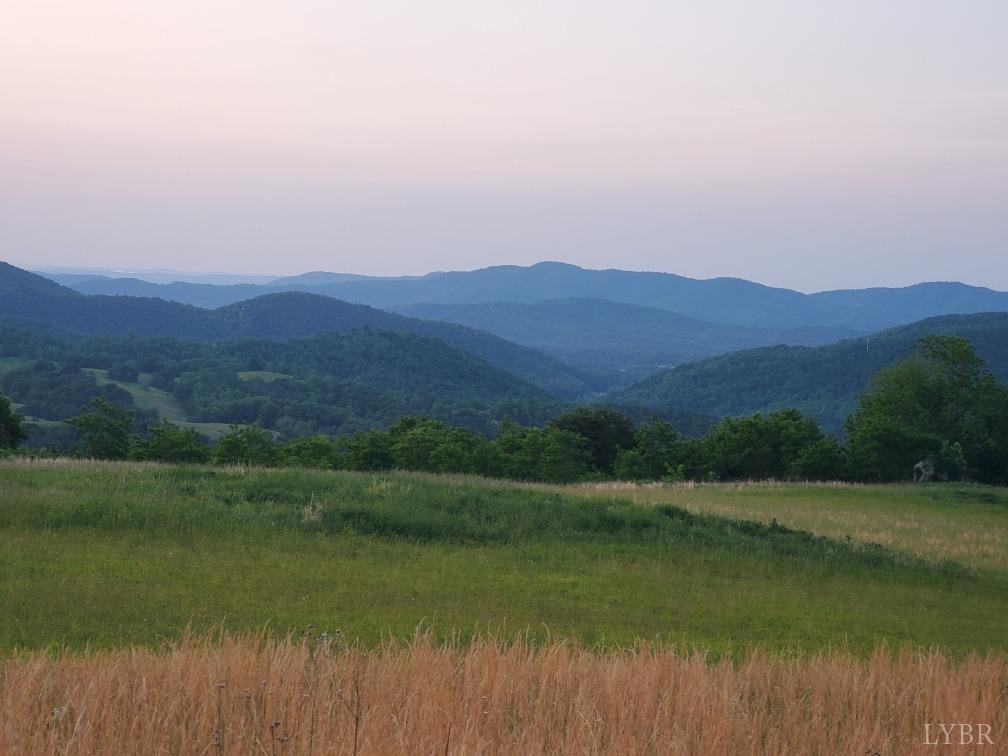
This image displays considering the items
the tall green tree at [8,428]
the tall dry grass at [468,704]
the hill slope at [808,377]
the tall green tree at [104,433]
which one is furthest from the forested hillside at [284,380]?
the tall dry grass at [468,704]

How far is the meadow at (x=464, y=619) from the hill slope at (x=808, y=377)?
144 meters

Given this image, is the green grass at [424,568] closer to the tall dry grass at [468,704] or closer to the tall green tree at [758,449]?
the tall dry grass at [468,704]

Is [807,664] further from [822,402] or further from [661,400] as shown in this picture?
[661,400]

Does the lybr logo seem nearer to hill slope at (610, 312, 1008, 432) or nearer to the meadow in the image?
the meadow

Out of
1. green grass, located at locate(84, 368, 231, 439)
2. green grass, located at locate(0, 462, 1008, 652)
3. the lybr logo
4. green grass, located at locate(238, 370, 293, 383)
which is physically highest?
the lybr logo

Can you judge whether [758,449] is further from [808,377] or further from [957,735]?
[808,377]

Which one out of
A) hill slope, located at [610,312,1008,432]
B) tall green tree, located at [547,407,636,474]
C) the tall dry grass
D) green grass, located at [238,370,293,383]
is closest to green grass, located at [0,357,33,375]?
green grass, located at [238,370,293,383]

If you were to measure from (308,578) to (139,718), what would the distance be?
28.2ft

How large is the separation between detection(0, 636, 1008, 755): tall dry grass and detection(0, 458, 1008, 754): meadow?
28 mm

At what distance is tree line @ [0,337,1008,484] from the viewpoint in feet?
146

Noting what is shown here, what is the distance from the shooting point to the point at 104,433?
1729 inches

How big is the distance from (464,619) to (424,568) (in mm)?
3700

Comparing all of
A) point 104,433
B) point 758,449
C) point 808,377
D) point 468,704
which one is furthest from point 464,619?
point 808,377

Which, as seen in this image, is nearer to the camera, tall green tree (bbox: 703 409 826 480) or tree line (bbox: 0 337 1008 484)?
tree line (bbox: 0 337 1008 484)
